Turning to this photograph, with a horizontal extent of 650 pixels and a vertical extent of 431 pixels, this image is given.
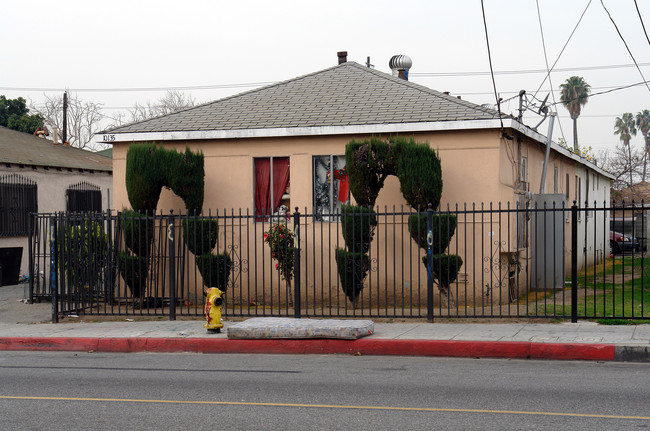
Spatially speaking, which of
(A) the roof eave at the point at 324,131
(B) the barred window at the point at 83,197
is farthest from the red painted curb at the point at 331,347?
(B) the barred window at the point at 83,197

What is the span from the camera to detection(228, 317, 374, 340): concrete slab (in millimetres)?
11461

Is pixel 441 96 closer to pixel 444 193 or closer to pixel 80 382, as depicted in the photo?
pixel 444 193

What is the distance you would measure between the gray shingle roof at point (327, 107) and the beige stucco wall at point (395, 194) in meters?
0.40

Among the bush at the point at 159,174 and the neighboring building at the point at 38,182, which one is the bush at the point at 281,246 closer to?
the bush at the point at 159,174

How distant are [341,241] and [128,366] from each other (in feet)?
23.5

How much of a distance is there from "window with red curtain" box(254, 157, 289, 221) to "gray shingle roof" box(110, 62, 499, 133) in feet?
2.90

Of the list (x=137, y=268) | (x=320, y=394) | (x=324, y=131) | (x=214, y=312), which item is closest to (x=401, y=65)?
(x=324, y=131)

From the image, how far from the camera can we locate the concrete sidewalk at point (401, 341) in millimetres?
10539

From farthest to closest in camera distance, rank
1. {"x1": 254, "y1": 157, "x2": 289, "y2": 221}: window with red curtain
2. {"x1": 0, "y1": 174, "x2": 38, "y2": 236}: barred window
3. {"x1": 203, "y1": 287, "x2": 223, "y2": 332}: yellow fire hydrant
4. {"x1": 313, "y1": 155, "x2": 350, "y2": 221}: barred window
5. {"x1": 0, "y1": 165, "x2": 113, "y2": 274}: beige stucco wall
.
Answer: {"x1": 0, "y1": 165, "x2": 113, "y2": 274}: beige stucco wall
{"x1": 0, "y1": 174, "x2": 38, "y2": 236}: barred window
{"x1": 254, "y1": 157, "x2": 289, "y2": 221}: window with red curtain
{"x1": 313, "y1": 155, "x2": 350, "y2": 221}: barred window
{"x1": 203, "y1": 287, "x2": 223, "y2": 332}: yellow fire hydrant

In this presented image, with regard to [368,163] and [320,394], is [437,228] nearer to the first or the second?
[368,163]

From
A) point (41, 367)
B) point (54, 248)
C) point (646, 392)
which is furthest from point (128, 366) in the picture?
point (646, 392)

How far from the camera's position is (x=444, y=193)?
16.3 meters

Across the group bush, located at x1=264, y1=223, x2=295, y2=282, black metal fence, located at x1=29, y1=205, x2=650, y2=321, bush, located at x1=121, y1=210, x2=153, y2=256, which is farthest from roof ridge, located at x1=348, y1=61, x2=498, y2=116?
bush, located at x1=121, y1=210, x2=153, y2=256

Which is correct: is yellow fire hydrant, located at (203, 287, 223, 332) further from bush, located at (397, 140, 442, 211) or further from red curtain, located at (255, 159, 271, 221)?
red curtain, located at (255, 159, 271, 221)
